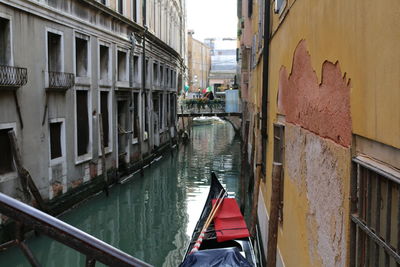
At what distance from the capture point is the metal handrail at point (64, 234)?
3.65 feet

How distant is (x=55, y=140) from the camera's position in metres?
9.51

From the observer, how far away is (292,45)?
438 centimetres

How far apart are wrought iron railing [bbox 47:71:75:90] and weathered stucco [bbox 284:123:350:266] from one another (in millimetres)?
6212

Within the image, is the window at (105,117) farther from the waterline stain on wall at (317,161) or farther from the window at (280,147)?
the waterline stain on wall at (317,161)

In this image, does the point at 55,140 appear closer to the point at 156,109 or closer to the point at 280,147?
the point at 280,147

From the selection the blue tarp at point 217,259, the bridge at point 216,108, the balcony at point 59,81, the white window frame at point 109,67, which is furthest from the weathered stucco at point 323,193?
the bridge at point 216,108

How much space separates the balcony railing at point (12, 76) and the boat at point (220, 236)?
367 cm

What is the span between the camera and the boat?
4.45 metres

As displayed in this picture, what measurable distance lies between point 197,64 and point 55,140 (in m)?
43.7

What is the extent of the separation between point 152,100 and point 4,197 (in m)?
17.2

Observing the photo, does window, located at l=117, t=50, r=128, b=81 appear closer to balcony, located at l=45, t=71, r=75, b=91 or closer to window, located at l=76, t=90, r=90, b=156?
window, located at l=76, t=90, r=90, b=156

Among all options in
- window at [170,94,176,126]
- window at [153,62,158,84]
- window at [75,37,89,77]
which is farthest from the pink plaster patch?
window at [170,94,176,126]

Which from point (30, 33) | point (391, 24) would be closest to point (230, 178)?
point (30, 33)

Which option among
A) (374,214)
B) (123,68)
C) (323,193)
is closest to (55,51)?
(123,68)
